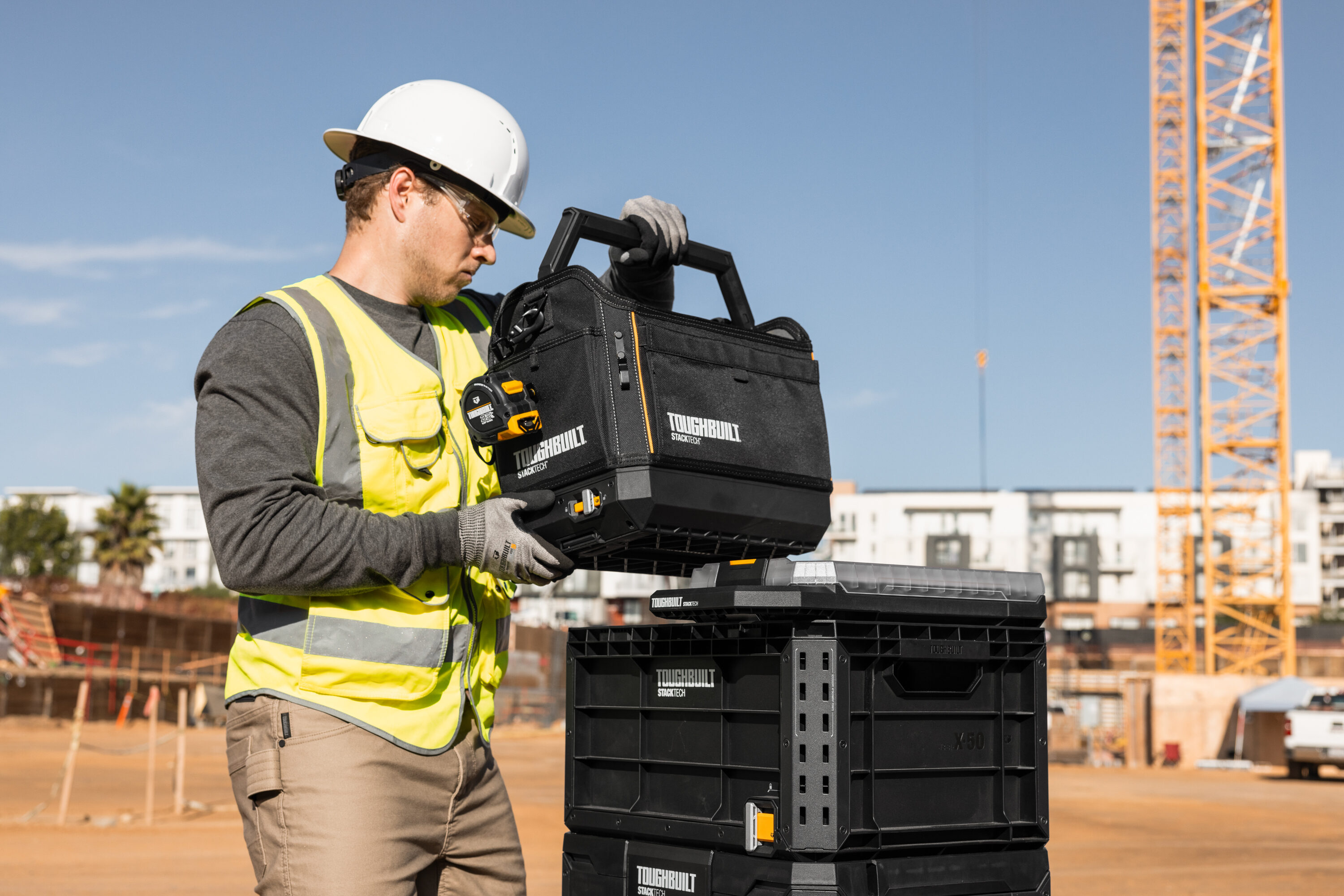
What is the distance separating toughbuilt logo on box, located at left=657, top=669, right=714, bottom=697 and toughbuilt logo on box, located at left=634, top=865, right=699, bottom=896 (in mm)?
309

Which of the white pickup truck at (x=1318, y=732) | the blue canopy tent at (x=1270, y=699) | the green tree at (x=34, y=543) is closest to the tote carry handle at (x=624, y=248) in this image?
the white pickup truck at (x=1318, y=732)

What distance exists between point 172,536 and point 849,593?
393ft

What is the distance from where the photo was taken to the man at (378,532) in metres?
2.24

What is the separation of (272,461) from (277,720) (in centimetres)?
46

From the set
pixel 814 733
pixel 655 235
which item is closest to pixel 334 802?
pixel 814 733

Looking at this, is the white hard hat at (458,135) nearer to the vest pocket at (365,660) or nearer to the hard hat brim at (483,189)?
the hard hat brim at (483,189)

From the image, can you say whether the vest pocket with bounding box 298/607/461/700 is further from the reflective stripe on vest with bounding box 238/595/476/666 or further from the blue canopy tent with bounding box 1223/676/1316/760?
the blue canopy tent with bounding box 1223/676/1316/760

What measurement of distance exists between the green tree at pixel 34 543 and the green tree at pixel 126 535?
108 ft

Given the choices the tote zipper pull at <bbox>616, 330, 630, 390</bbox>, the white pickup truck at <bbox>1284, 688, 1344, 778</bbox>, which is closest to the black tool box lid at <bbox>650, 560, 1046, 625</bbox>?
the tote zipper pull at <bbox>616, 330, 630, 390</bbox>

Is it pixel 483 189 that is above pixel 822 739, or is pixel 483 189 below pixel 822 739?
above

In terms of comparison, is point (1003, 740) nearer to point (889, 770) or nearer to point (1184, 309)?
point (889, 770)

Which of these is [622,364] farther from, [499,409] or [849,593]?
[849,593]

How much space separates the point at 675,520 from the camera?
223 centimetres

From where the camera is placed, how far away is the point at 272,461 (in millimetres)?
2248
